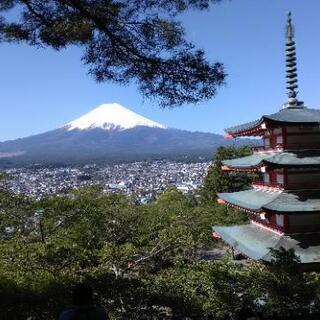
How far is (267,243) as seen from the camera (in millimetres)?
16625

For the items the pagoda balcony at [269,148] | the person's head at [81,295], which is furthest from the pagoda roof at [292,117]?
the person's head at [81,295]

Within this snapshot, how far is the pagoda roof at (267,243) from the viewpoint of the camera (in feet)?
49.9

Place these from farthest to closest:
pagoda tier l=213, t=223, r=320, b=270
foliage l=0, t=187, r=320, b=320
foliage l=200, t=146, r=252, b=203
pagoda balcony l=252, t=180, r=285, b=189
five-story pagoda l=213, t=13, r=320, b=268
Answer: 1. foliage l=200, t=146, r=252, b=203
2. pagoda balcony l=252, t=180, r=285, b=189
3. five-story pagoda l=213, t=13, r=320, b=268
4. pagoda tier l=213, t=223, r=320, b=270
5. foliage l=0, t=187, r=320, b=320

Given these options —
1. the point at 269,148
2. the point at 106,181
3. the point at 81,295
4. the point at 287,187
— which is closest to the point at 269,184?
the point at 269,148

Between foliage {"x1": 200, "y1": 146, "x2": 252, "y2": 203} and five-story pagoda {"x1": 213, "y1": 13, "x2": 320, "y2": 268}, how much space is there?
48.9 ft

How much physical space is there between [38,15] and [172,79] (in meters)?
2.29

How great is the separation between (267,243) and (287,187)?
1869 mm

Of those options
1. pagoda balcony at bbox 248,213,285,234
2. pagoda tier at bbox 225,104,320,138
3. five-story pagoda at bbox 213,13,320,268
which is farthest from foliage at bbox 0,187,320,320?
pagoda tier at bbox 225,104,320,138

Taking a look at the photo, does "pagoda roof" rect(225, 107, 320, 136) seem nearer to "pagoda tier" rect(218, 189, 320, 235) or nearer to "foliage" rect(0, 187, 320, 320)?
"pagoda tier" rect(218, 189, 320, 235)

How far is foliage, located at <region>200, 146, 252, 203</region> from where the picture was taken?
112 feet

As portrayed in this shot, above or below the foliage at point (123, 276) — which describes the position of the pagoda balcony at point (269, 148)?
above

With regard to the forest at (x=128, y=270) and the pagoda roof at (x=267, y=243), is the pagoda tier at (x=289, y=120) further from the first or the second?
the forest at (x=128, y=270)

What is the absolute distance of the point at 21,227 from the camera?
73.0 feet

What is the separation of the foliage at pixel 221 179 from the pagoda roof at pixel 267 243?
571 inches
